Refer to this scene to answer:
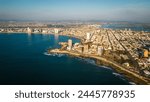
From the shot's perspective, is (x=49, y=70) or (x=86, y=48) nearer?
(x=49, y=70)

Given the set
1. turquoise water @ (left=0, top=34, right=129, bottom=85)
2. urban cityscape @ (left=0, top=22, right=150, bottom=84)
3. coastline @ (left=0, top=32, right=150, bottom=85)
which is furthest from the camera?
urban cityscape @ (left=0, top=22, right=150, bottom=84)

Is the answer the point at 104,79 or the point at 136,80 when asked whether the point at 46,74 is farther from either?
Answer: the point at 136,80

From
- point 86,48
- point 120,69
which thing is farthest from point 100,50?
point 120,69

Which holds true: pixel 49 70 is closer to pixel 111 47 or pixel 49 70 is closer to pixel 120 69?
pixel 120 69

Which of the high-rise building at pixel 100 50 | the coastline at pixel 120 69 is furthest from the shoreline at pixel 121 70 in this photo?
the high-rise building at pixel 100 50

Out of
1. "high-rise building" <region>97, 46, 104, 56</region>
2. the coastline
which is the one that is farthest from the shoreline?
"high-rise building" <region>97, 46, 104, 56</region>

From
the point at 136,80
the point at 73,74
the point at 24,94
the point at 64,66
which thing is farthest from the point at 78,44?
the point at 24,94

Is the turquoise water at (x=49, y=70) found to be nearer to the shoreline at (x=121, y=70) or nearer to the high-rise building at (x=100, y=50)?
the shoreline at (x=121, y=70)

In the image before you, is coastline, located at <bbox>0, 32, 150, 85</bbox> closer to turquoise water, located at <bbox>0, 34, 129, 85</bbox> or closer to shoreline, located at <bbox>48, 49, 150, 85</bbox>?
shoreline, located at <bbox>48, 49, 150, 85</bbox>

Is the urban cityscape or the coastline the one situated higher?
the urban cityscape
